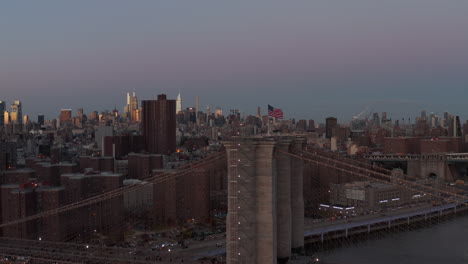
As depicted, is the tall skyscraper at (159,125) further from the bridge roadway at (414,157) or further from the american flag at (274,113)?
the american flag at (274,113)

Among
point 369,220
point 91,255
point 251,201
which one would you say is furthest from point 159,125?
point 251,201

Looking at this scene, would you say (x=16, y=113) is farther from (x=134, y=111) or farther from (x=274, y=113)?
(x=274, y=113)

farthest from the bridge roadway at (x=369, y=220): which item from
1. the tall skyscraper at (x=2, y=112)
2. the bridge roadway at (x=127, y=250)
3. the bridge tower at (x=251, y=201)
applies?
the tall skyscraper at (x=2, y=112)

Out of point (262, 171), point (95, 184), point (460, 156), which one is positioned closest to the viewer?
point (262, 171)

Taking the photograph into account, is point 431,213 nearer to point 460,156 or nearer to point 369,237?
point 369,237

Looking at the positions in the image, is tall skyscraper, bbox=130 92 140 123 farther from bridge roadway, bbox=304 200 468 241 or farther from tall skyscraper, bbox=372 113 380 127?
bridge roadway, bbox=304 200 468 241

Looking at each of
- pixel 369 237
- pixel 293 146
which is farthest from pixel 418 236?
pixel 293 146

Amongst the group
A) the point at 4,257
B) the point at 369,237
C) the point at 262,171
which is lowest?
the point at 369,237
